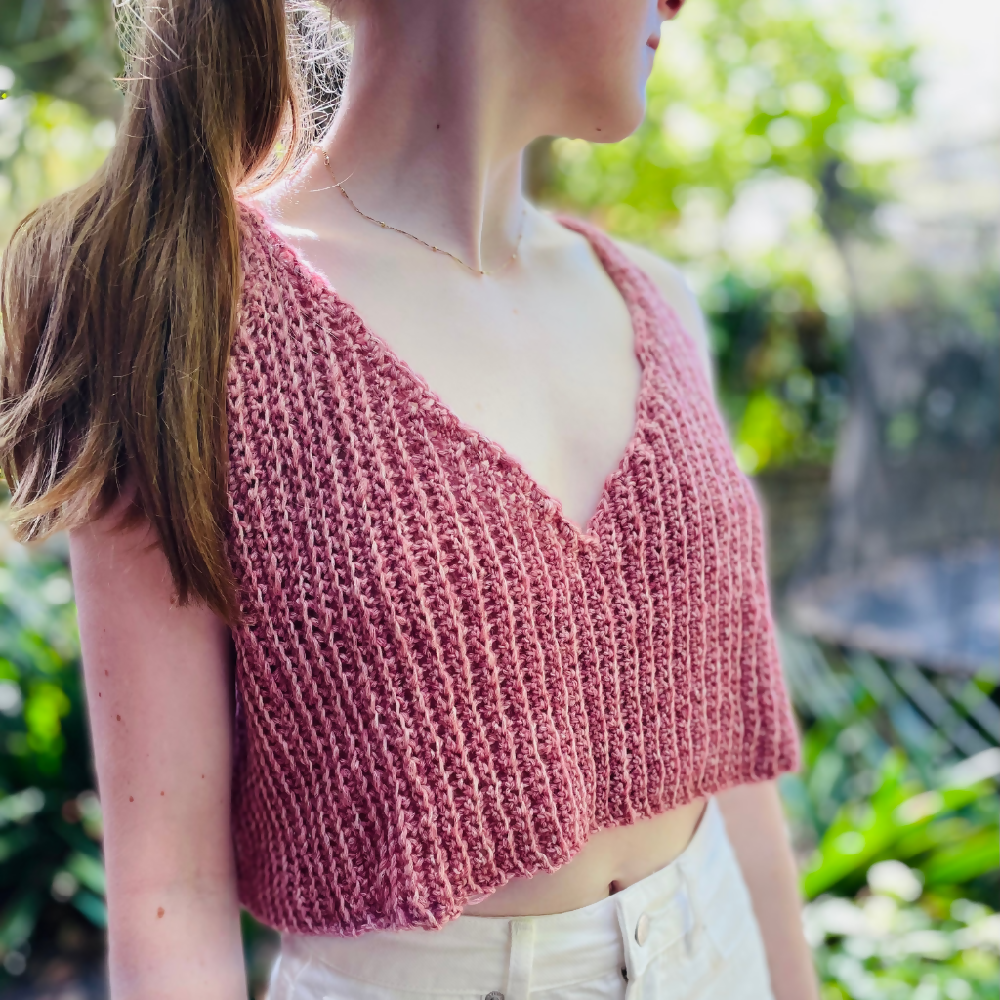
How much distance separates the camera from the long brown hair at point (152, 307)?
0.68 metres

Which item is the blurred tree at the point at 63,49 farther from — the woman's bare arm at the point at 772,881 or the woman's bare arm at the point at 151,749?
the woman's bare arm at the point at 772,881

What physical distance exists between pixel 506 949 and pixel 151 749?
345 mm

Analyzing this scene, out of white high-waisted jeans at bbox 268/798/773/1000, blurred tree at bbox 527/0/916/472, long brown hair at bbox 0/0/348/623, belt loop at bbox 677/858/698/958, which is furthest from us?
blurred tree at bbox 527/0/916/472

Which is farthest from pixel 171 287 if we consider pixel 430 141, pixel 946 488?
pixel 946 488

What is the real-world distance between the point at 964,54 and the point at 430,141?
823 centimetres

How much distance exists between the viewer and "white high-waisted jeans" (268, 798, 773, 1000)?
777mm

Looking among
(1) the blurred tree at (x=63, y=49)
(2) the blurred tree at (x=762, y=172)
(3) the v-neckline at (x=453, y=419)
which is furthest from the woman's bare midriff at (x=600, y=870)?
(2) the blurred tree at (x=762, y=172)

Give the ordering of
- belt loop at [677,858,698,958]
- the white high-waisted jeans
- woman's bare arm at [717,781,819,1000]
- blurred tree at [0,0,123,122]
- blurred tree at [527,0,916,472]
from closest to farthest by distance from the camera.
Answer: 1. the white high-waisted jeans
2. belt loop at [677,858,698,958]
3. woman's bare arm at [717,781,819,1000]
4. blurred tree at [0,0,123,122]
5. blurred tree at [527,0,916,472]

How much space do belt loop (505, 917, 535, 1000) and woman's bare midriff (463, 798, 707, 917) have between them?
13 mm

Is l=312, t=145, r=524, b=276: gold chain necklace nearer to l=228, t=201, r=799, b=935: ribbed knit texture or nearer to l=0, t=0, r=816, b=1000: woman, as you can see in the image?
l=0, t=0, r=816, b=1000: woman

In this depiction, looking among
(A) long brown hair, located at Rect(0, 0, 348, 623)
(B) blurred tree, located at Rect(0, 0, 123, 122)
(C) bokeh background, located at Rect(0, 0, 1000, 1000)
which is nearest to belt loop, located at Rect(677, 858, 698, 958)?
(A) long brown hair, located at Rect(0, 0, 348, 623)

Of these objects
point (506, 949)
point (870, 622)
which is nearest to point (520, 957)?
point (506, 949)

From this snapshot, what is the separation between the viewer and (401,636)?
2.33 feet

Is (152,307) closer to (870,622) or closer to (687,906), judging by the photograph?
(687,906)
